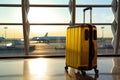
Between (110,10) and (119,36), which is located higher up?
(110,10)

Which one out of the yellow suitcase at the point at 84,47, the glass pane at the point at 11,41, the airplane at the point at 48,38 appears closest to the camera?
the yellow suitcase at the point at 84,47

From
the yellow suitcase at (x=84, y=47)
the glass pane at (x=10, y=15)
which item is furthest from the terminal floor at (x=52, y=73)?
the glass pane at (x=10, y=15)

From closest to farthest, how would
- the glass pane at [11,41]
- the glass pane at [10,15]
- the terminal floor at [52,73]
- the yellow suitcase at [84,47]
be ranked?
1. the terminal floor at [52,73]
2. the yellow suitcase at [84,47]
3. the glass pane at [10,15]
4. the glass pane at [11,41]

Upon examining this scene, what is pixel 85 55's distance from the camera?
6746 mm

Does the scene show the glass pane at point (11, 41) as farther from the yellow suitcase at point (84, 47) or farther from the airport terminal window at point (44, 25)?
the yellow suitcase at point (84, 47)

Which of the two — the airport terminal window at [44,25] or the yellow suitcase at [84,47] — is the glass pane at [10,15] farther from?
the yellow suitcase at [84,47]

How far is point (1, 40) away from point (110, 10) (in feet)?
15.5

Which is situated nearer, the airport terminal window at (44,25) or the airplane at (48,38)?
the airport terminal window at (44,25)

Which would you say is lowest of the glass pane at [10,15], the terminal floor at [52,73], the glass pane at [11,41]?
the terminal floor at [52,73]

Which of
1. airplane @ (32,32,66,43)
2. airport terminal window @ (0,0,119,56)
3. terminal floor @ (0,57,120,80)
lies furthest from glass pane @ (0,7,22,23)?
terminal floor @ (0,57,120,80)

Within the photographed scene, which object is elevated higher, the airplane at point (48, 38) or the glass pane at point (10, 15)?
the glass pane at point (10, 15)

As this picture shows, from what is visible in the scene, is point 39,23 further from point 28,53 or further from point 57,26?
point 28,53

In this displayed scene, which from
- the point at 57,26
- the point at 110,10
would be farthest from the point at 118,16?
the point at 57,26

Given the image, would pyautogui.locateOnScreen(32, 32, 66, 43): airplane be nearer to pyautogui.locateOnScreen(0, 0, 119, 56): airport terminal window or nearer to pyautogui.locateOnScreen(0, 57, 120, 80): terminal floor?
pyautogui.locateOnScreen(0, 0, 119, 56): airport terminal window
